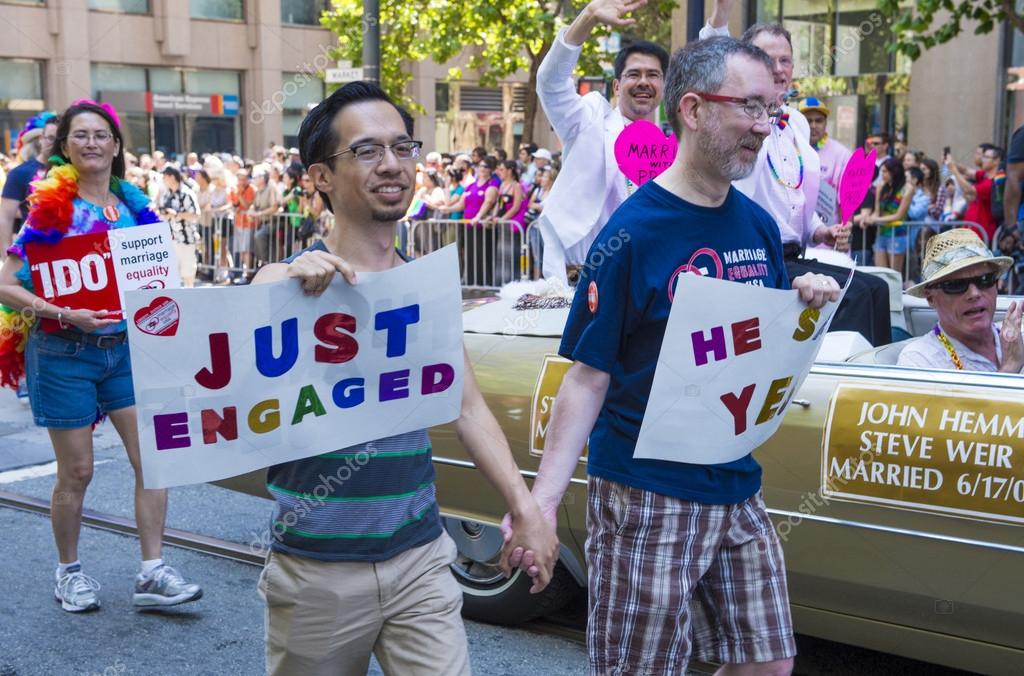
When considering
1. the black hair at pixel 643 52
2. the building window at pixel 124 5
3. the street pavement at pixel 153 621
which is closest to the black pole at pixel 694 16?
the black hair at pixel 643 52

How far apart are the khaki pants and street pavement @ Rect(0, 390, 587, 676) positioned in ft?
5.72

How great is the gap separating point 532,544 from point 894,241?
29.4 ft

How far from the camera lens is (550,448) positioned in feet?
8.95

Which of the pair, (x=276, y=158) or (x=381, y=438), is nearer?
(x=381, y=438)

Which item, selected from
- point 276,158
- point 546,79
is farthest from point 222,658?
point 276,158

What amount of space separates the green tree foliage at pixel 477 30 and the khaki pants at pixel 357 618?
15832 millimetres

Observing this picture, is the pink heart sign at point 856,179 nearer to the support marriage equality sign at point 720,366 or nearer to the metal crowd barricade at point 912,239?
the support marriage equality sign at point 720,366

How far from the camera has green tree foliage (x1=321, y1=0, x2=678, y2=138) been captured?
19.6 metres

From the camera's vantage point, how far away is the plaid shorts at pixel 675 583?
8.90ft

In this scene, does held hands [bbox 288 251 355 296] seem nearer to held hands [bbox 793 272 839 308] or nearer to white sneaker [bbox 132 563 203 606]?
held hands [bbox 793 272 839 308]

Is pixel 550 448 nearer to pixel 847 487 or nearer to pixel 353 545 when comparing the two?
pixel 353 545

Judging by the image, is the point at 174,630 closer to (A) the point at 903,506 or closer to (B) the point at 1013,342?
(A) the point at 903,506

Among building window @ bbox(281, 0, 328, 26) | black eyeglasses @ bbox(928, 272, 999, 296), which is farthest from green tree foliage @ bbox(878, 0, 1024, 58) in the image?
building window @ bbox(281, 0, 328, 26)

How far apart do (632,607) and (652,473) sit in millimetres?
301
